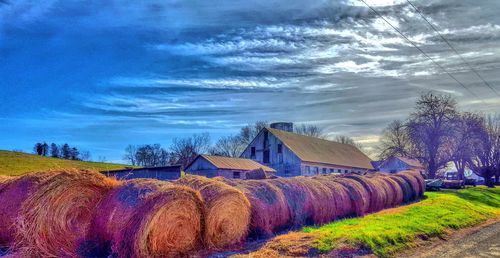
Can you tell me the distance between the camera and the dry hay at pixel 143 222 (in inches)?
387

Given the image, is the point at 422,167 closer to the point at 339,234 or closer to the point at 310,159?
the point at 310,159

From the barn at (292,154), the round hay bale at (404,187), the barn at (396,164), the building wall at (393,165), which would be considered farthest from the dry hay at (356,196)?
the building wall at (393,165)

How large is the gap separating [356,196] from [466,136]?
4574cm

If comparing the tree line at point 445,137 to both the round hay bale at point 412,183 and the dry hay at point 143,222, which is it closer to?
the round hay bale at point 412,183

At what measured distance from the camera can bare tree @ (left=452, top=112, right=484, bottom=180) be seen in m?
59.3

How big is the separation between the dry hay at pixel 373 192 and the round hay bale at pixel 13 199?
605 inches

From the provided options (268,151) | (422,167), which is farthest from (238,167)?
(422,167)

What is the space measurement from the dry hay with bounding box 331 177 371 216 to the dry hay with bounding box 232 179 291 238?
5.44 metres

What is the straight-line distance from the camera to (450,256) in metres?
12.4

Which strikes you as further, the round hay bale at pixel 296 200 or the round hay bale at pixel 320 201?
the round hay bale at pixel 320 201

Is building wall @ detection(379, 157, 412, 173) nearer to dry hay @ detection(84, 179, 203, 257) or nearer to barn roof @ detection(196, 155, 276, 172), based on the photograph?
barn roof @ detection(196, 155, 276, 172)

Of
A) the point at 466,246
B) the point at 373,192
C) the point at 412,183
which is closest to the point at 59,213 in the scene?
the point at 466,246

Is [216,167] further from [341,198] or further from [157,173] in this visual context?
[341,198]

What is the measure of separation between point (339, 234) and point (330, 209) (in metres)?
4.47
